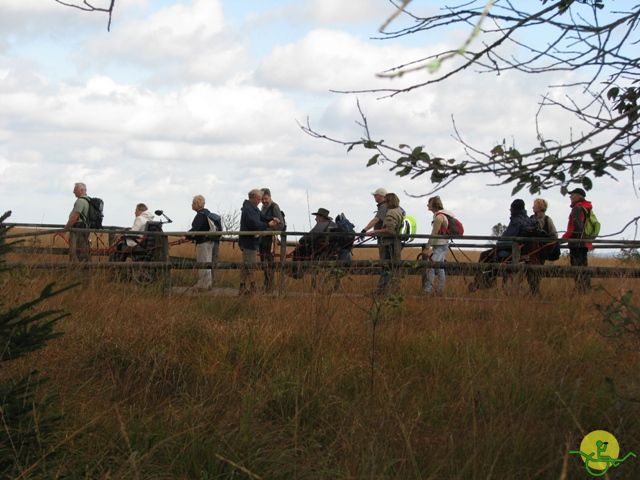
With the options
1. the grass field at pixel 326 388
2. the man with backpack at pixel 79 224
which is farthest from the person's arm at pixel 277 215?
the grass field at pixel 326 388

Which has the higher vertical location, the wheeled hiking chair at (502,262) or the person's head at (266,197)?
the person's head at (266,197)

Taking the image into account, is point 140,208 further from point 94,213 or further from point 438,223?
point 438,223

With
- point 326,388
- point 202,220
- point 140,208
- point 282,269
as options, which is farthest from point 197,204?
point 326,388

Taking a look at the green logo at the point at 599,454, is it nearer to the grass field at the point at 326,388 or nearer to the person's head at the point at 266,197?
the grass field at the point at 326,388

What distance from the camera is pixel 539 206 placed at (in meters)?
13.3

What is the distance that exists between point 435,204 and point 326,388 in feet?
25.2

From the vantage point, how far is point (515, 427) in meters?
5.45

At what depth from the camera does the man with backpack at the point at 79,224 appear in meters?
12.9

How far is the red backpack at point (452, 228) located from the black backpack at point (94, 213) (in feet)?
16.2

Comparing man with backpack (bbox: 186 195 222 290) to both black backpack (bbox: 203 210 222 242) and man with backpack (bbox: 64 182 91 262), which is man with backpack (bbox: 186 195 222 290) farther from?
man with backpack (bbox: 64 182 91 262)

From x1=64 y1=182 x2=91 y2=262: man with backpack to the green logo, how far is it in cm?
871

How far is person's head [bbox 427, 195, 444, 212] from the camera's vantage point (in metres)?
13.8

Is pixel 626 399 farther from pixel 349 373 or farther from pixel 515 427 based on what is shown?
pixel 349 373

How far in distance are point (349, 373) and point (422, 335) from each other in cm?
150
